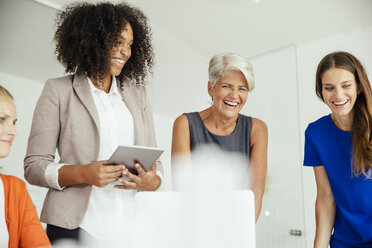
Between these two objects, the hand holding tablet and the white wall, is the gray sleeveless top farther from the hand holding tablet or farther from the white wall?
the white wall

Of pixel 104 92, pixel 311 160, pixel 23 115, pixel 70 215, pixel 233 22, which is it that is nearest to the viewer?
pixel 70 215

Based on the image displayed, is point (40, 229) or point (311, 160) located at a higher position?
point (311, 160)

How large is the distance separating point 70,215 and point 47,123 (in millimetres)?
306

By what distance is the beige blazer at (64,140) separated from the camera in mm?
1251

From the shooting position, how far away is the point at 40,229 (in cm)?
106

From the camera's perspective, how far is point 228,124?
5.31ft

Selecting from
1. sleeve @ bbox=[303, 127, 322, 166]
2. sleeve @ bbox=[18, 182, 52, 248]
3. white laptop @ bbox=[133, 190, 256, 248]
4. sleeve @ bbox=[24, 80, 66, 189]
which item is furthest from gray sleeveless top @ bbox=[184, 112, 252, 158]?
white laptop @ bbox=[133, 190, 256, 248]

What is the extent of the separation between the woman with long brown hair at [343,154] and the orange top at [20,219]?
103 centimetres

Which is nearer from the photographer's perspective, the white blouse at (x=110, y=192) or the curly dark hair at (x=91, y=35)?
the white blouse at (x=110, y=192)

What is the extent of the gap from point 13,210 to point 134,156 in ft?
1.22

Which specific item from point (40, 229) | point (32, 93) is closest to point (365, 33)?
point (32, 93)

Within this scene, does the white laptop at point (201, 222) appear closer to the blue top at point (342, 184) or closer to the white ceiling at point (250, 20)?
the blue top at point (342, 184)

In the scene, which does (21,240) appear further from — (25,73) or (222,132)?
(25,73)

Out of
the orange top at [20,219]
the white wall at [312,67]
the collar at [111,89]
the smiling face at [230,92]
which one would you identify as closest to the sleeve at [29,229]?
the orange top at [20,219]
